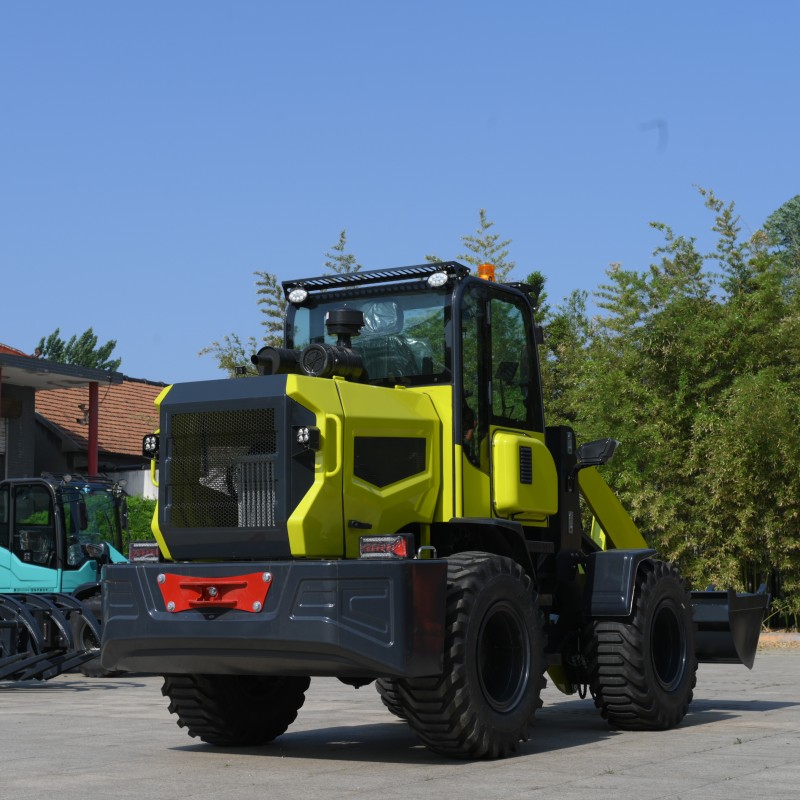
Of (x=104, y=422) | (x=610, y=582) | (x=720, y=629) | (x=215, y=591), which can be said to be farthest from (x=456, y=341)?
(x=104, y=422)

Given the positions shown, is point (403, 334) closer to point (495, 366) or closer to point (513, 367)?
point (495, 366)

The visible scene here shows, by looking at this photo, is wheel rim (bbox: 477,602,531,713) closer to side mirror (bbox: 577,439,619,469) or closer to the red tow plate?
the red tow plate

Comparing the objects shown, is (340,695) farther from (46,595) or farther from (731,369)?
(731,369)

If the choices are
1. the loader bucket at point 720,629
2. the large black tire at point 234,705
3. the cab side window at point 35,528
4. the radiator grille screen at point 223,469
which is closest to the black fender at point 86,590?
the cab side window at point 35,528

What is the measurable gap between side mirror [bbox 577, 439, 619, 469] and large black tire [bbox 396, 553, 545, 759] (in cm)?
159

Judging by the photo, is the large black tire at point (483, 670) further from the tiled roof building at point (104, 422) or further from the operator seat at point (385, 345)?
the tiled roof building at point (104, 422)

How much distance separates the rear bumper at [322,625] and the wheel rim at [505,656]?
0.78m

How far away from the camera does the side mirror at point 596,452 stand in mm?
10906

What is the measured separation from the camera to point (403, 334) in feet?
33.8

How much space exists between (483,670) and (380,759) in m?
0.87

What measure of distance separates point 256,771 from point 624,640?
309 centimetres

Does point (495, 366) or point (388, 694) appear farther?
point (388, 694)

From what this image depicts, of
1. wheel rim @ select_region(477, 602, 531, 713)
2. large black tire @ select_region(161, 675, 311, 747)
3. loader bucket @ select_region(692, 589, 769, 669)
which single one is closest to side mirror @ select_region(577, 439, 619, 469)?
wheel rim @ select_region(477, 602, 531, 713)

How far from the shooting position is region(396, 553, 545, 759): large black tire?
8.87 m
